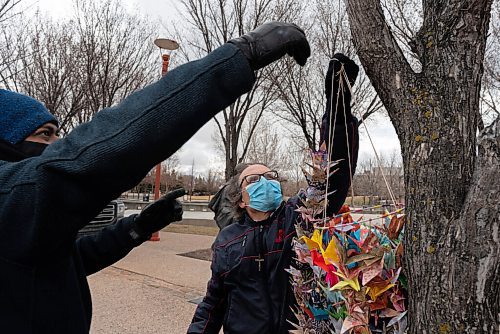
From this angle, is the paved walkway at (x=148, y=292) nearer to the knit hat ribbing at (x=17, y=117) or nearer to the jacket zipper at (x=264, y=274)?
the jacket zipper at (x=264, y=274)

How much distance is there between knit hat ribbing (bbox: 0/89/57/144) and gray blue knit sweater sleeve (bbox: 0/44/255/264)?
10.3 inches

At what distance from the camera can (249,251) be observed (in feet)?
7.26

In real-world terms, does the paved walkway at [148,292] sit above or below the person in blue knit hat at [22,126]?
below

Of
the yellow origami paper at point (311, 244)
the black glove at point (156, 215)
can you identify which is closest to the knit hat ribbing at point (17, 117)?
the black glove at point (156, 215)

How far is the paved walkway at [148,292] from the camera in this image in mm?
4887

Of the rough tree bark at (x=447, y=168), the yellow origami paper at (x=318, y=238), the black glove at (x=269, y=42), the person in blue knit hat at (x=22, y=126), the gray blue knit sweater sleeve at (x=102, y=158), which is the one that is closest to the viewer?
the gray blue knit sweater sleeve at (x=102, y=158)

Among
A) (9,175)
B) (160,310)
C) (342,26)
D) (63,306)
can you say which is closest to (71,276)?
(63,306)

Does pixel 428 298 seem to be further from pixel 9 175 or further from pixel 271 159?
pixel 271 159

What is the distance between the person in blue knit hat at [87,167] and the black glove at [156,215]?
2.56 ft

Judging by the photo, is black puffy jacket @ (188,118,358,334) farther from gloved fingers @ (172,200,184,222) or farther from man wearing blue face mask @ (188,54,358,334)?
gloved fingers @ (172,200,184,222)

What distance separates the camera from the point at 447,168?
1.41 m

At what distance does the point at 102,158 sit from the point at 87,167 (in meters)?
0.03

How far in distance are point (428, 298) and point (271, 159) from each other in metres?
19.5

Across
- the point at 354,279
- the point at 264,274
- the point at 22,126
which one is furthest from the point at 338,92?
the point at 22,126
